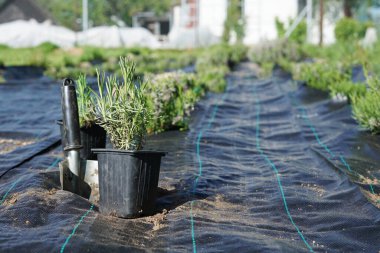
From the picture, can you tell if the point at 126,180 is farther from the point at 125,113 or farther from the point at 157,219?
the point at 125,113

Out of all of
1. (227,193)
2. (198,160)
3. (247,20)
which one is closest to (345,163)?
(198,160)

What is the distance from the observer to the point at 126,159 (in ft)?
12.1

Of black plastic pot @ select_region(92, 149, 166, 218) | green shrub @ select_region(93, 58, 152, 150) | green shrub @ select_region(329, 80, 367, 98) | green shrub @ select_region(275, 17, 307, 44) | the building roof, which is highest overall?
the building roof

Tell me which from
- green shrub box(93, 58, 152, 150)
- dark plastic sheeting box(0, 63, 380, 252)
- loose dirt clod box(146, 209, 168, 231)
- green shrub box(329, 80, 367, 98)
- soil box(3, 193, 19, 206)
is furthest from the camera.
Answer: green shrub box(329, 80, 367, 98)

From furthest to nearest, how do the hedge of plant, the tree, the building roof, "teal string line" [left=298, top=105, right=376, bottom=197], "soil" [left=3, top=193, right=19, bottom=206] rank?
the building roof, the tree, "teal string line" [left=298, top=105, right=376, bottom=197], the hedge of plant, "soil" [left=3, top=193, right=19, bottom=206]

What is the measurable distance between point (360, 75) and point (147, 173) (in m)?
9.47

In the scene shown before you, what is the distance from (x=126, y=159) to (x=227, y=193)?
1.23 meters

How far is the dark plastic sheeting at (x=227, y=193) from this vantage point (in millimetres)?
3430

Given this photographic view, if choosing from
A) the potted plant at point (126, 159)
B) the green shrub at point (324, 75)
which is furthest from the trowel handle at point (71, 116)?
the green shrub at point (324, 75)

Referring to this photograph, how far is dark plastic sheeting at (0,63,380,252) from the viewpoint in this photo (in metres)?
3.43

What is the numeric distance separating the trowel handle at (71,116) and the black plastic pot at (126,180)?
0.63 meters

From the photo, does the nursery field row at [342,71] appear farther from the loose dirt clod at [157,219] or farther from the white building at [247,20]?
the white building at [247,20]

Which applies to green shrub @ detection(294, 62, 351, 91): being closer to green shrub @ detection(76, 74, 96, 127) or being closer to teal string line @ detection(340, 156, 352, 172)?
teal string line @ detection(340, 156, 352, 172)

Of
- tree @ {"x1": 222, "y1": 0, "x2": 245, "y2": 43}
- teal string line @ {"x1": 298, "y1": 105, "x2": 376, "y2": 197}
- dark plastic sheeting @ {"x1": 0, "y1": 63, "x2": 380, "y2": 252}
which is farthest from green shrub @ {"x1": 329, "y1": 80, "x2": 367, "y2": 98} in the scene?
tree @ {"x1": 222, "y1": 0, "x2": 245, "y2": 43}
